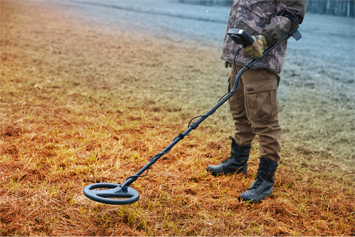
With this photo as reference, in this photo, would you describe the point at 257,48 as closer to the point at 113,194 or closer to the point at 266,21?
the point at 266,21

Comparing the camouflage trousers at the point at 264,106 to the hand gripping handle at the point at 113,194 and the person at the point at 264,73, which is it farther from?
the hand gripping handle at the point at 113,194

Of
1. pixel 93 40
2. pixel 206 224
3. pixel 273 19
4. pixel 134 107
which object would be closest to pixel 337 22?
pixel 93 40

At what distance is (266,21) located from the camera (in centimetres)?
260

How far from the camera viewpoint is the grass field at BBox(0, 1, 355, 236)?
2258 millimetres

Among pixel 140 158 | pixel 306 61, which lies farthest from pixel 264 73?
pixel 306 61

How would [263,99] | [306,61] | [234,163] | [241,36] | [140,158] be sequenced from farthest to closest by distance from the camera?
[306,61], [140,158], [234,163], [263,99], [241,36]

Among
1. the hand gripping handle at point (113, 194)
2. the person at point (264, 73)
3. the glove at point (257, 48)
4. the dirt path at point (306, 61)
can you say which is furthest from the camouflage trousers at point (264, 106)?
the dirt path at point (306, 61)

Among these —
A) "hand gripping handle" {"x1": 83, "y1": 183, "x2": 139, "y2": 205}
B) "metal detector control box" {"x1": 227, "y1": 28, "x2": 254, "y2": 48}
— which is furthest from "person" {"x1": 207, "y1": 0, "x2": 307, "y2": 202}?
"hand gripping handle" {"x1": 83, "y1": 183, "x2": 139, "y2": 205}

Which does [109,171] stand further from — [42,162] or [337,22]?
[337,22]

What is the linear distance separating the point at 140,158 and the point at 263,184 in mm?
1183

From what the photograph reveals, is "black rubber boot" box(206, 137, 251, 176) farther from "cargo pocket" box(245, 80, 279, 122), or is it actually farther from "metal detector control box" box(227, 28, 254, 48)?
"metal detector control box" box(227, 28, 254, 48)

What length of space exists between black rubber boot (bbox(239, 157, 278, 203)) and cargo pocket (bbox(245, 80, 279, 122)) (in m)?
0.39

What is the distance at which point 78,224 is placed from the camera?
215 centimetres

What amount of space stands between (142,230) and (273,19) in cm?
178
